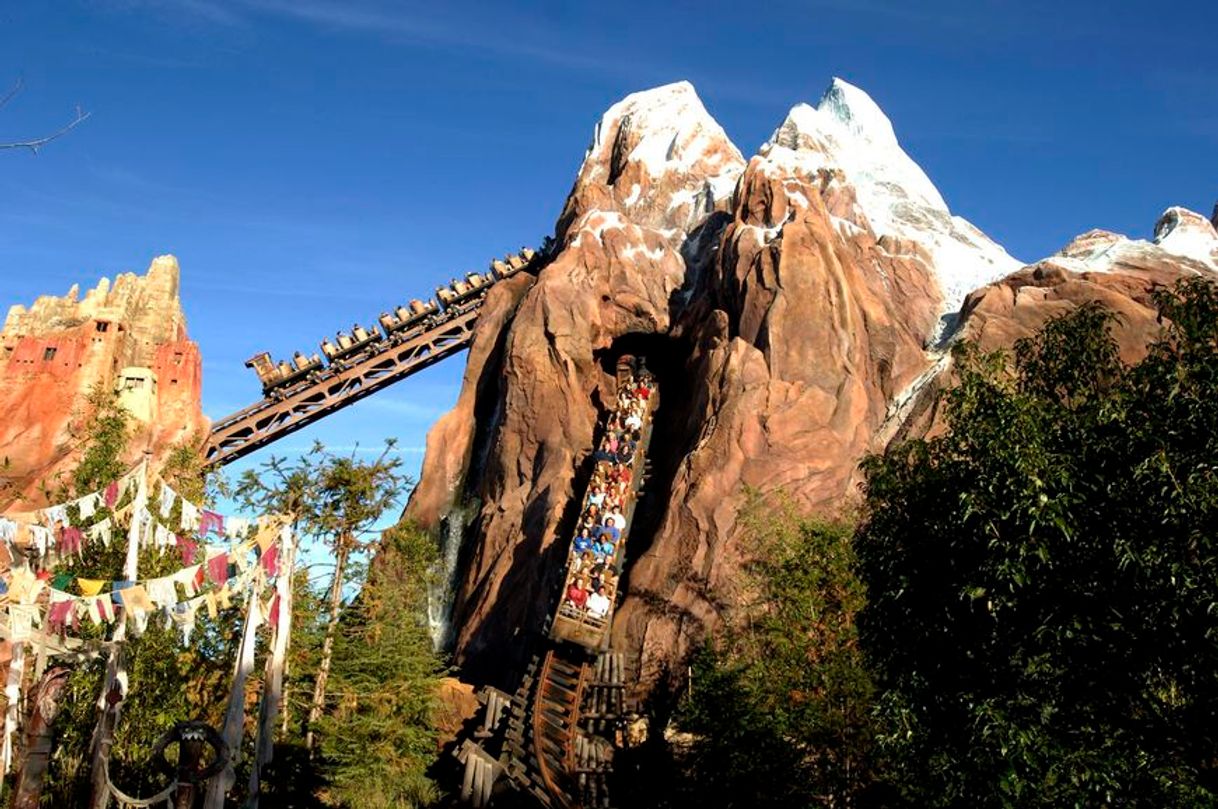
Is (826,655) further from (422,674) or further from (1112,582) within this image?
(422,674)

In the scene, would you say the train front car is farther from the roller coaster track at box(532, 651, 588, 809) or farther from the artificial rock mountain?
the roller coaster track at box(532, 651, 588, 809)

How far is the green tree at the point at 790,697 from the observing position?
50.4ft

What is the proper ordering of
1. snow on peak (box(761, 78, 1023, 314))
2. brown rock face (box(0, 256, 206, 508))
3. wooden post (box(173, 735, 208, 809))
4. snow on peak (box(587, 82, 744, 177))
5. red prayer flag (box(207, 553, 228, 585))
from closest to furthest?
wooden post (box(173, 735, 208, 809))
red prayer flag (box(207, 553, 228, 585))
snow on peak (box(761, 78, 1023, 314))
snow on peak (box(587, 82, 744, 177))
brown rock face (box(0, 256, 206, 508))

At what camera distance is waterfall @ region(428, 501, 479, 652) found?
99.9ft

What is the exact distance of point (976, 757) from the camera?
9055 millimetres

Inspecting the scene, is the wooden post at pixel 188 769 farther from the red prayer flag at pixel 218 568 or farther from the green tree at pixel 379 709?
the green tree at pixel 379 709

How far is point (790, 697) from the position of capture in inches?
632

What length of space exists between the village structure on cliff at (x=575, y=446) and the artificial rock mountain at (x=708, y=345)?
0.38ft

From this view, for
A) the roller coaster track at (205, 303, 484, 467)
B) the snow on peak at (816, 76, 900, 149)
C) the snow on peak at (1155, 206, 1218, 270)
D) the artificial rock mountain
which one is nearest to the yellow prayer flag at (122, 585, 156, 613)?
the artificial rock mountain

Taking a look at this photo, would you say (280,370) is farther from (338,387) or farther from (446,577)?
(446,577)

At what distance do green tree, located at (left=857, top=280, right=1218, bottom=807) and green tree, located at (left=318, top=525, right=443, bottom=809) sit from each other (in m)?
12.5

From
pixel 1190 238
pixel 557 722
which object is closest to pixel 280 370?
pixel 557 722

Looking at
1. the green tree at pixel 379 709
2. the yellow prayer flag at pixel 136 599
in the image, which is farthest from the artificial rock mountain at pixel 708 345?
the yellow prayer flag at pixel 136 599

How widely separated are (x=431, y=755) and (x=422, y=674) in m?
1.72
